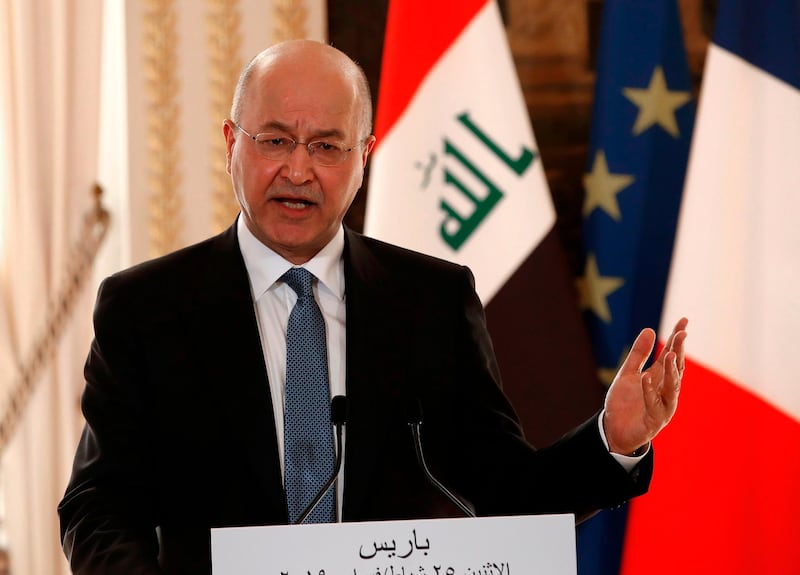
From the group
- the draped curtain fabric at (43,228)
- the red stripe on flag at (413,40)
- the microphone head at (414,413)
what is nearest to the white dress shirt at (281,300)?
the microphone head at (414,413)

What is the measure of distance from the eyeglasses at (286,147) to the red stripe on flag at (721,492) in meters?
1.67

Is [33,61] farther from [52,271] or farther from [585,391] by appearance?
[585,391]

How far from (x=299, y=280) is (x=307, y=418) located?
289mm

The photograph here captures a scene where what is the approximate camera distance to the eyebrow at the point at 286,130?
1958 mm

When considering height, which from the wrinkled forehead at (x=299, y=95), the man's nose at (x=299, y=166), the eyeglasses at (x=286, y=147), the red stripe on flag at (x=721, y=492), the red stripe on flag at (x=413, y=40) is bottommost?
the red stripe on flag at (x=721, y=492)

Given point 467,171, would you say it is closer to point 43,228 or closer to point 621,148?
point 621,148

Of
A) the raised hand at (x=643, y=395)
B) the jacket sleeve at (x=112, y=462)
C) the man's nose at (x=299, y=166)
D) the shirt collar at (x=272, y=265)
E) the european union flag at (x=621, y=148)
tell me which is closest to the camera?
the jacket sleeve at (x=112, y=462)

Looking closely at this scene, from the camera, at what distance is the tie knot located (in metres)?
2.02

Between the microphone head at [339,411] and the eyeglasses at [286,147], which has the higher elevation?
the eyeglasses at [286,147]

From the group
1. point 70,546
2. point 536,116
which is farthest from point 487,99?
point 70,546

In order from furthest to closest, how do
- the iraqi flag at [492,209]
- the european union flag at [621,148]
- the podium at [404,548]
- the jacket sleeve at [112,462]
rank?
the european union flag at [621,148] < the iraqi flag at [492,209] < the jacket sleeve at [112,462] < the podium at [404,548]

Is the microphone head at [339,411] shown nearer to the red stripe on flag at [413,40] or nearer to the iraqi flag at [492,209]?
the iraqi flag at [492,209]

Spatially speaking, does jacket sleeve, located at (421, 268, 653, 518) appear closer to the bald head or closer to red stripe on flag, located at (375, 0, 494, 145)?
the bald head

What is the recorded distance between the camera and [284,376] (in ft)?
6.42
